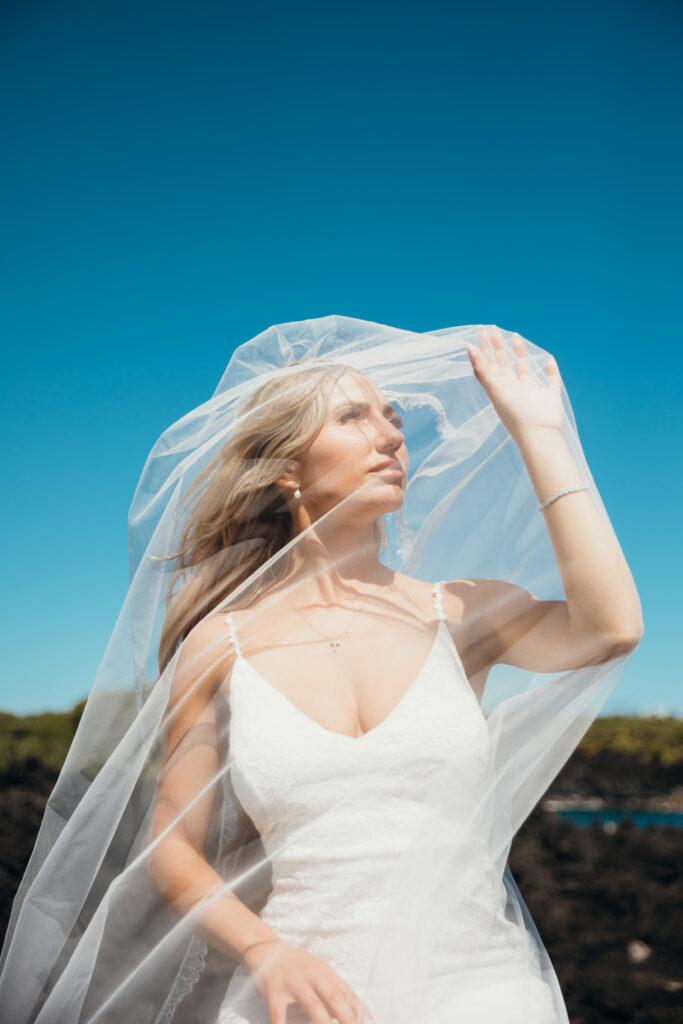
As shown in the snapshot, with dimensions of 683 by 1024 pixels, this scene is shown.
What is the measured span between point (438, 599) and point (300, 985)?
1.03 meters

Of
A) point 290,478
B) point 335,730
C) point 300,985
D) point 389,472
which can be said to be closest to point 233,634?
point 335,730

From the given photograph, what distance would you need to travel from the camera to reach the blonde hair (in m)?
2.54

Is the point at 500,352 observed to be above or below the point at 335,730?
above

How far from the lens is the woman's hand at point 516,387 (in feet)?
7.27

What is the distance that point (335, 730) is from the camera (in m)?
2.18

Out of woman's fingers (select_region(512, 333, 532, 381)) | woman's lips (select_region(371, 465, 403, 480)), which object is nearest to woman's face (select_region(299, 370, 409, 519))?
woman's lips (select_region(371, 465, 403, 480))

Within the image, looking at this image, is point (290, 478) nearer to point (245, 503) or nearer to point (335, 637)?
point (245, 503)

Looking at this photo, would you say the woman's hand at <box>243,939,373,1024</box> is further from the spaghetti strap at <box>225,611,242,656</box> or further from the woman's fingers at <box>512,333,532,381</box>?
the woman's fingers at <box>512,333,532,381</box>

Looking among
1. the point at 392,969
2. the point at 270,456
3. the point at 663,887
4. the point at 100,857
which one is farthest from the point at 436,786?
the point at 663,887

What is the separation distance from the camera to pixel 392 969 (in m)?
1.78

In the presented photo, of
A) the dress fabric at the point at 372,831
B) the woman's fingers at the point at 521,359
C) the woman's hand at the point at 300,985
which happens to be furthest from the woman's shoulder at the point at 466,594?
the woman's hand at the point at 300,985

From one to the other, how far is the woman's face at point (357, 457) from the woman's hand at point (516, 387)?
1.02 feet

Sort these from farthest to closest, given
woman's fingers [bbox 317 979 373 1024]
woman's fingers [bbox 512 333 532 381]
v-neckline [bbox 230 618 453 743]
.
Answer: woman's fingers [bbox 512 333 532 381] < v-neckline [bbox 230 618 453 743] < woman's fingers [bbox 317 979 373 1024]

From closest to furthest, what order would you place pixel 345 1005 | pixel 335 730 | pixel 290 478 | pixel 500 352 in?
pixel 345 1005, pixel 335 730, pixel 500 352, pixel 290 478
